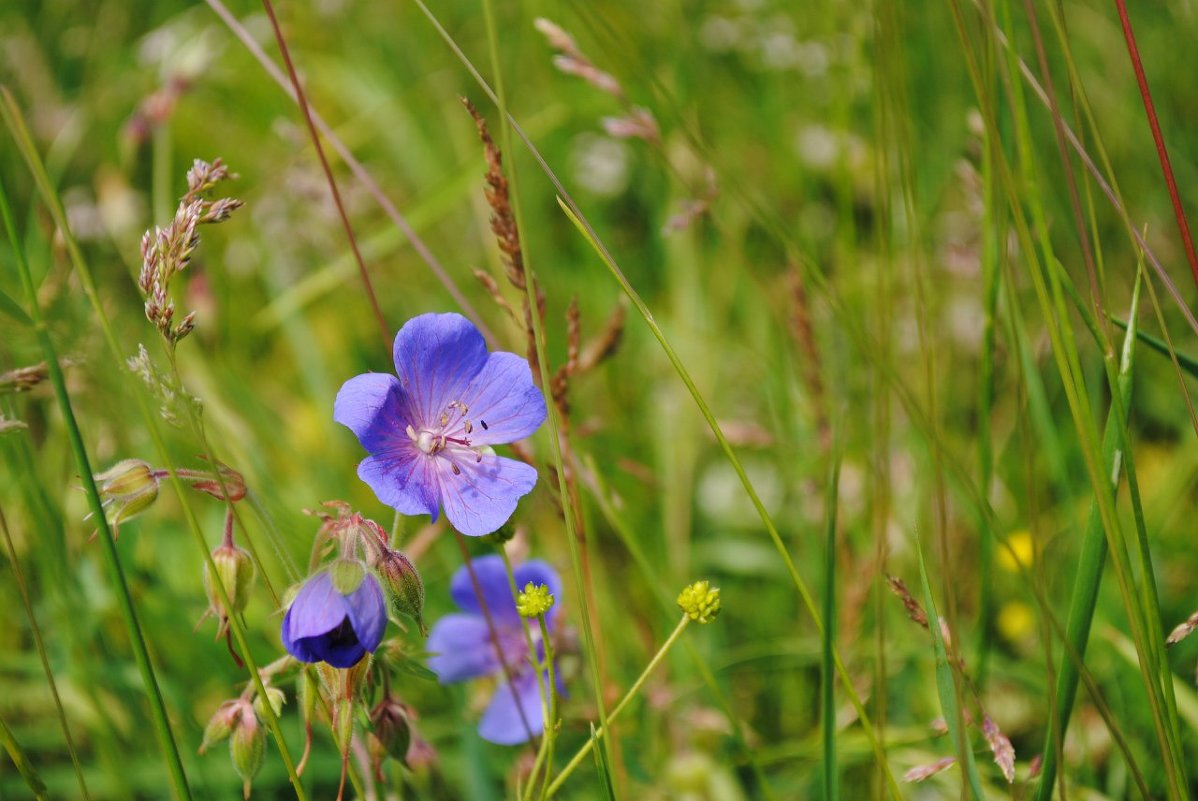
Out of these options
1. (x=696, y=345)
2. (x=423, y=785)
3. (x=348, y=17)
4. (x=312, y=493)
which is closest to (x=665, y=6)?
(x=696, y=345)

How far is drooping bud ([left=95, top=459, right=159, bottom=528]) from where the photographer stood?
1.06 meters

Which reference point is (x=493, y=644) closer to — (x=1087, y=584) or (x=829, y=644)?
(x=829, y=644)

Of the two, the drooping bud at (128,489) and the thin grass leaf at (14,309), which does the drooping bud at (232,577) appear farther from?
the thin grass leaf at (14,309)

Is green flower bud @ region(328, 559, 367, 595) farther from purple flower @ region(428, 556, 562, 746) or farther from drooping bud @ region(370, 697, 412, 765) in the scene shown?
purple flower @ region(428, 556, 562, 746)

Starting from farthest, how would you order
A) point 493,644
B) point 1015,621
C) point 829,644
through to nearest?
point 1015,621
point 493,644
point 829,644

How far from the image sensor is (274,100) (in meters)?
3.35

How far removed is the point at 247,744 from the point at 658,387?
5.38 feet

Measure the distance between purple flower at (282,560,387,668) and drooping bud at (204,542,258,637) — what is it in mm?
135

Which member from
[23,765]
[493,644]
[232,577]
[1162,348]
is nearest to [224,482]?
[232,577]

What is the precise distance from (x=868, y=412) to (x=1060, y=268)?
1.08m

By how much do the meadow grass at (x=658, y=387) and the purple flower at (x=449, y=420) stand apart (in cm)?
6

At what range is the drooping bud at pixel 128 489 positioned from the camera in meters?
1.06

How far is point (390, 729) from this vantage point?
1112 millimetres

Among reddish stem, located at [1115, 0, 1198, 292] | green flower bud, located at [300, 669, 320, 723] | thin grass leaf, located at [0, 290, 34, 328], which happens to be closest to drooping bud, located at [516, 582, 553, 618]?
green flower bud, located at [300, 669, 320, 723]
